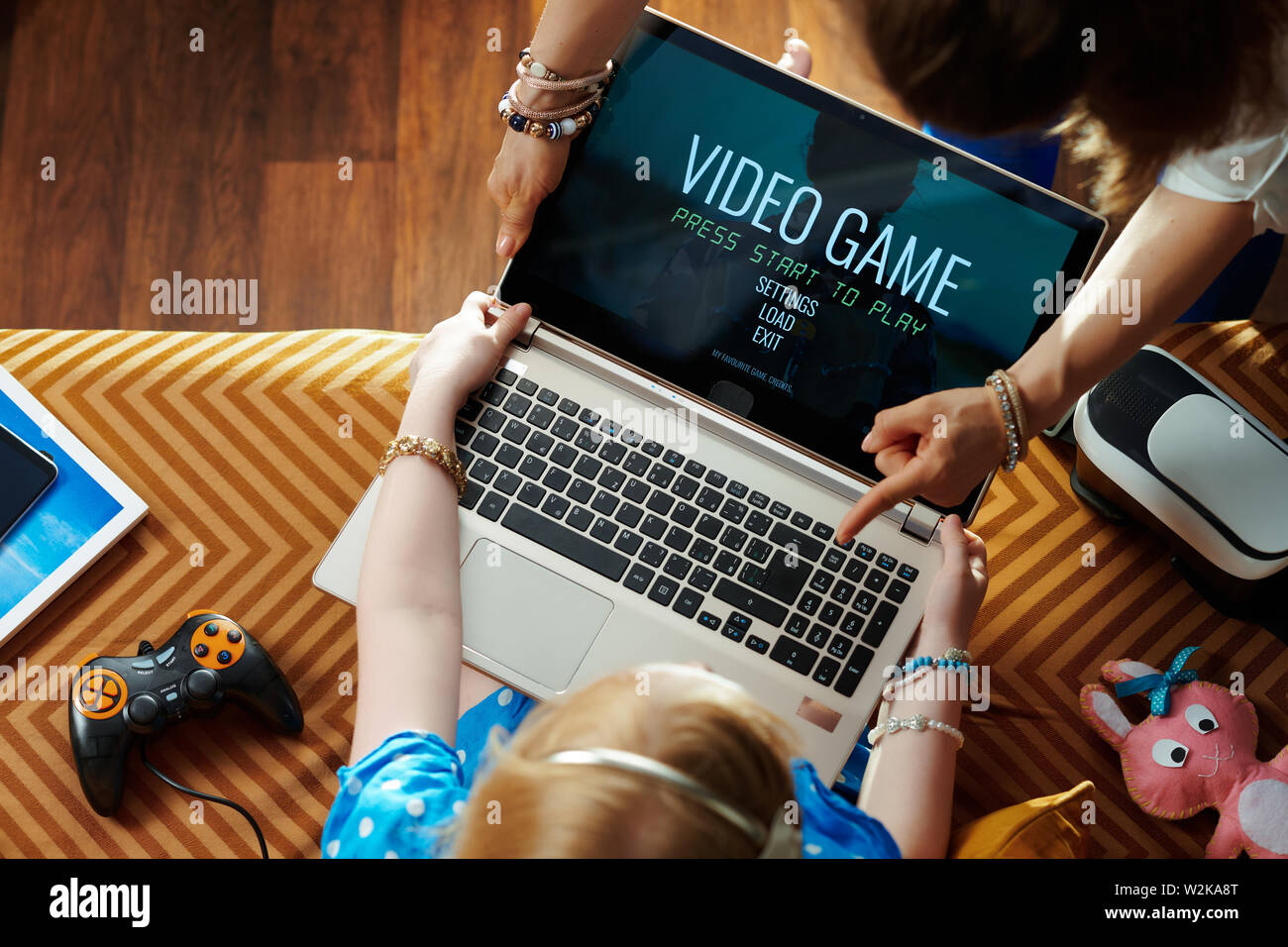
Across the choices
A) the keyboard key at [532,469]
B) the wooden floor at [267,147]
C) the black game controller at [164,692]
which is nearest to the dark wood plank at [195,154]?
the wooden floor at [267,147]

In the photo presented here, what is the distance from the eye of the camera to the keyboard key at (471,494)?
0.88 metres

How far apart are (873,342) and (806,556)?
20 cm

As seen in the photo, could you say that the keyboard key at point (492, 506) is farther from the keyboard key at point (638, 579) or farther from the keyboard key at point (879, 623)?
the keyboard key at point (879, 623)

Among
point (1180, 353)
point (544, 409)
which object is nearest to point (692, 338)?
point (544, 409)

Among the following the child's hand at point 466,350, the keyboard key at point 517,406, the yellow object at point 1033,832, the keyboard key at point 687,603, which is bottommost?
the yellow object at point 1033,832

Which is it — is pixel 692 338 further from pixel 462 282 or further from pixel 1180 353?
pixel 462 282

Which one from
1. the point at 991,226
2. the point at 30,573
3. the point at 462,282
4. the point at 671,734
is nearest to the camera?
the point at 671,734

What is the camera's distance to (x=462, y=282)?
155 cm

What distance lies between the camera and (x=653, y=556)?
873mm

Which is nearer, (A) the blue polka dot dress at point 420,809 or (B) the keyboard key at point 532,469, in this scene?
(A) the blue polka dot dress at point 420,809

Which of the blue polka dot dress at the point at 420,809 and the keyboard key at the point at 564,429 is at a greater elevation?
the keyboard key at the point at 564,429

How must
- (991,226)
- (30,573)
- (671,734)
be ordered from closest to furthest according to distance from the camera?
1. (671,734)
2. (991,226)
3. (30,573)

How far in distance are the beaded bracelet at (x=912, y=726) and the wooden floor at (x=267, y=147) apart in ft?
3.24

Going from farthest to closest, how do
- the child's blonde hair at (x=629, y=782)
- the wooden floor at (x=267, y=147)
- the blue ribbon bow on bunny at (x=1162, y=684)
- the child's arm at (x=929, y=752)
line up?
the wooden floor at (x=267, y=147)
the blue ribbon bow on bunny at (x=1162, y=684)
the child's arm at (x=929, y=752)
the child's blonde hair at (x=629, y=782)
